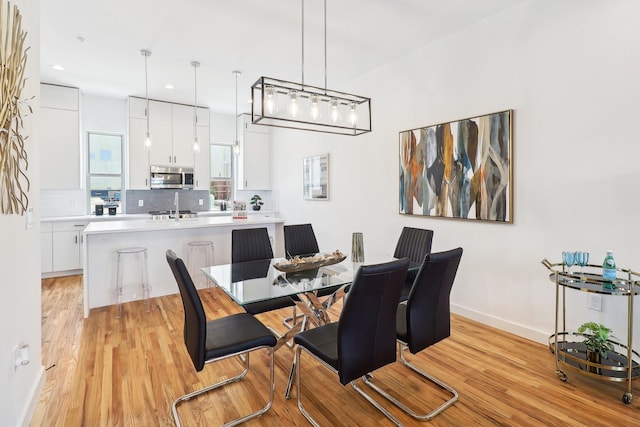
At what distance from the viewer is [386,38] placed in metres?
3.55

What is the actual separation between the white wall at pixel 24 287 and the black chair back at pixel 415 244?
2.81 m

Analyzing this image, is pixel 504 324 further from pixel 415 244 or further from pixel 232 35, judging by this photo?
pixel 232 35

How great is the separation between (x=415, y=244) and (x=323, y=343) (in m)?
1.60

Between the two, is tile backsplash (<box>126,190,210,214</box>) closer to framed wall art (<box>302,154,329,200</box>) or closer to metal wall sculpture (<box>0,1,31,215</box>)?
framed wall art (<box>302,154,329,200</box>)

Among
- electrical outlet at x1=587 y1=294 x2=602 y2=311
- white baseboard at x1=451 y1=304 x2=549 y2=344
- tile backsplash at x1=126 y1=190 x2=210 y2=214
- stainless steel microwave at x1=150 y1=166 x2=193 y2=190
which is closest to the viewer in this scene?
electrical outlet at x1=587 y1=294 x2=602 y2=311

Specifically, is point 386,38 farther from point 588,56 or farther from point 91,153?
point 91,153

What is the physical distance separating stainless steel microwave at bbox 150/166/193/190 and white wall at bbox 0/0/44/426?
3967mm

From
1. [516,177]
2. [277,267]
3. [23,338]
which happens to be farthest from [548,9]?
[23,338]

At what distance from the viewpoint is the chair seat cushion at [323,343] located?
5.83 feet

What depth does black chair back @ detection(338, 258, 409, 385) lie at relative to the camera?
1.64 metres

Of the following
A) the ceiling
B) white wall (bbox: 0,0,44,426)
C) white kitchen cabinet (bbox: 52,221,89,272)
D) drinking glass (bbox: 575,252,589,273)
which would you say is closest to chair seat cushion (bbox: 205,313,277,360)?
white wall (bbox: 0,0,44,426)

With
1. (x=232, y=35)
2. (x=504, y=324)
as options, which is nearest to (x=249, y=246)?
(x=232, y=35)

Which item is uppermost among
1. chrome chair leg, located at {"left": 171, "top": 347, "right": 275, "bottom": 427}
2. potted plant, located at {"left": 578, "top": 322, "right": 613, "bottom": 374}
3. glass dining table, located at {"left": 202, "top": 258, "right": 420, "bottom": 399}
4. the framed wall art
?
the framed wall art

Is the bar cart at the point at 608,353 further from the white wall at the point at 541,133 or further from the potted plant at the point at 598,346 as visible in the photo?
the white wall at the point at 541,133
